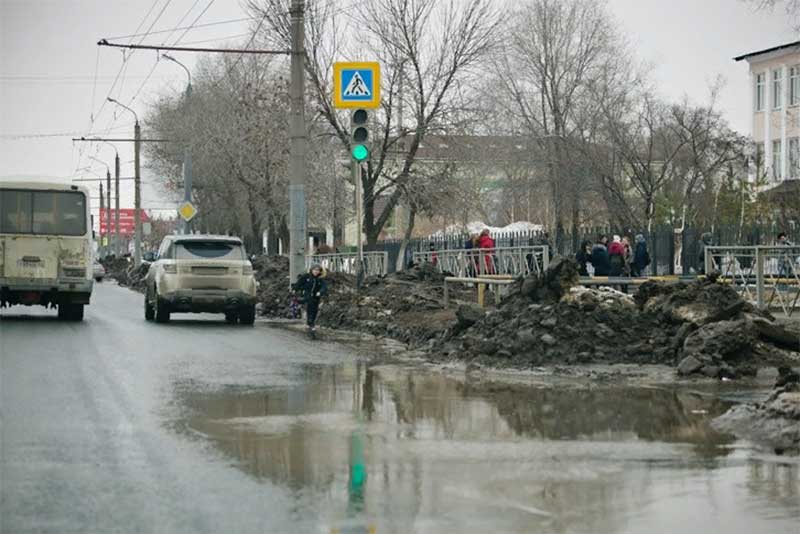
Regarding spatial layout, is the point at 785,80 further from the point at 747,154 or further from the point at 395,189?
the point at 395,189

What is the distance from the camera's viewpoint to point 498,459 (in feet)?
30.3

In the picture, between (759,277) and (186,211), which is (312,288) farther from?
(186,211)

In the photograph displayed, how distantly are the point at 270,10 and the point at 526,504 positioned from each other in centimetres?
3613

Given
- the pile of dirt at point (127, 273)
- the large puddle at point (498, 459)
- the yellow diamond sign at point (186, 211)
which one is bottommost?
Answer: the large puddle at point (498, 459)

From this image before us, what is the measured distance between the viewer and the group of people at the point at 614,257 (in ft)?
102

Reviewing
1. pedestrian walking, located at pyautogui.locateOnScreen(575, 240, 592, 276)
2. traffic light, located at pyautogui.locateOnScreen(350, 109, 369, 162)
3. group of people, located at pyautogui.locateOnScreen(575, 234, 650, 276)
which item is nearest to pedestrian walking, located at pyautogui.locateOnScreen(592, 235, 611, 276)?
group of people, located at pyautogui.locateOnScreen(575, 234, 650, 276)

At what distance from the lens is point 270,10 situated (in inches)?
1650

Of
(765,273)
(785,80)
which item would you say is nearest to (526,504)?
(765,273)

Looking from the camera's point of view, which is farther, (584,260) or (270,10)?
(270,10)

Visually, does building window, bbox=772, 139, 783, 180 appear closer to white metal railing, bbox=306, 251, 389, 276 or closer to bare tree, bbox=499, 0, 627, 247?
bare tree, bbox=499, 0, 627, 247

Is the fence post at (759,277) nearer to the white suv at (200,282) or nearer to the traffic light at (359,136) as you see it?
the traffic light at (359,136)

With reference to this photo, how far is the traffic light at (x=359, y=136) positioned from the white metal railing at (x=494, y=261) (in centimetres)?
406

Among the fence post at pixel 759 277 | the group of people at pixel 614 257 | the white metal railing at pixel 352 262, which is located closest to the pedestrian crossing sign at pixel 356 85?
the group of people at pixel 614 257

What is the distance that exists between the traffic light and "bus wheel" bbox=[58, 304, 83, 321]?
710 centimetres
